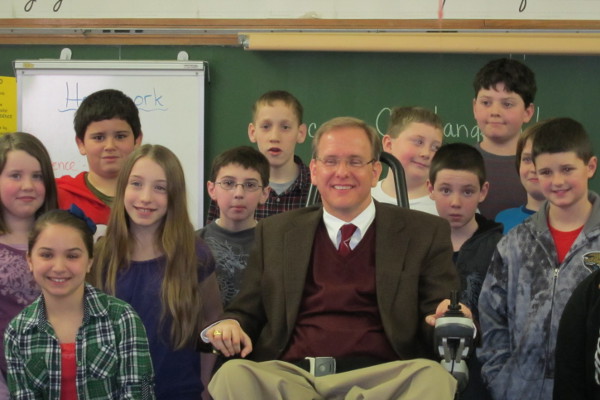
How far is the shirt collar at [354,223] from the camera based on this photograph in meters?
3.23

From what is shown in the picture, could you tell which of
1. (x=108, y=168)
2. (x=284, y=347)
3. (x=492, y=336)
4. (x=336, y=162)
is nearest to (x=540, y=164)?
(x=492, y=336)

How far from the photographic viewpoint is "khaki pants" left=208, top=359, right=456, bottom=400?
250cm

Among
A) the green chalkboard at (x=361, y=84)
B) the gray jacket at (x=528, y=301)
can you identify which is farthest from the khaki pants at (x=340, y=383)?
the green chalkboard at (x=361, y=84)

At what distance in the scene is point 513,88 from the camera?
5090 millimetres

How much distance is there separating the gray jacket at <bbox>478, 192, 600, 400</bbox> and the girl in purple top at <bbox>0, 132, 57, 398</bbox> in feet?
6.56

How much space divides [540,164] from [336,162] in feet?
3.39

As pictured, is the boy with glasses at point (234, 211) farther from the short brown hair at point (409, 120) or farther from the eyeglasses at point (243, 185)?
the short brown hair at point (409, 120)

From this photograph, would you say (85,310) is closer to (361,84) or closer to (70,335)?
(70,335)

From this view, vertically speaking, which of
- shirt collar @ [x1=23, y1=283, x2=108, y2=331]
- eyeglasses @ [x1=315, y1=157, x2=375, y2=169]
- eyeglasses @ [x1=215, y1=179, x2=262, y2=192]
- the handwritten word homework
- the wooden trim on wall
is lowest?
shirt collar @ [x1=23, y1=283, x2=108, y2=331]

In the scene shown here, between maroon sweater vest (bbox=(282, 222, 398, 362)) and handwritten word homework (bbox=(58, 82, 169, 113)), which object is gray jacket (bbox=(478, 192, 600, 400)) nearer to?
maroon sweater vest (bbox=(282, 222, 398, 362))

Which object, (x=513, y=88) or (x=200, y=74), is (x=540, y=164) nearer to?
(x=513, y=88)

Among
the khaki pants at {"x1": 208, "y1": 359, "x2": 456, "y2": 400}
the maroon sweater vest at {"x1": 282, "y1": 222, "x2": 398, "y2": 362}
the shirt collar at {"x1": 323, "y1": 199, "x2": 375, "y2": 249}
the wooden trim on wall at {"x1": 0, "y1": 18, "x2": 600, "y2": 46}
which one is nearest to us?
the khaki pants at {"x1": 208, "y1": 359, "x2": 456, "y2": 400}

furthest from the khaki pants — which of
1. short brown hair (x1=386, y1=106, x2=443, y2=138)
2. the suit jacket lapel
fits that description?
short brown hair (x1=386, y1=106, x2=443, y2=138)

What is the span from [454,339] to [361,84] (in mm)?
3677
